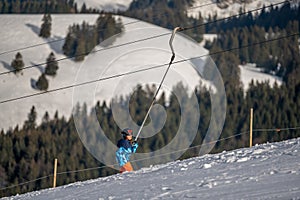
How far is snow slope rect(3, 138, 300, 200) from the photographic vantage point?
13.5 meters

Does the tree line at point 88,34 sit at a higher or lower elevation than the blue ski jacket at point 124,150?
higher

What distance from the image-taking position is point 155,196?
14.5 metres

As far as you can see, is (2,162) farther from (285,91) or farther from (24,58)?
(24,58)

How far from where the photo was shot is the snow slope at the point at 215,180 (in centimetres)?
1354

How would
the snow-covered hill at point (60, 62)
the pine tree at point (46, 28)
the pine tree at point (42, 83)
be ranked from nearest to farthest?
the snow-covered hill at point (60, 62), the pine tree at point (42, 83), the pine tree at point (46, 28)

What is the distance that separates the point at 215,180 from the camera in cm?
1526

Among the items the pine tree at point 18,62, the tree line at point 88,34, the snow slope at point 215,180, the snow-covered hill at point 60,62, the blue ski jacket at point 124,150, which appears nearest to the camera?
the snow slope at point 215,180

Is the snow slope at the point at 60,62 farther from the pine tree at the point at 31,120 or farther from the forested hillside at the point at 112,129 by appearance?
the forested hillside at the point at 112,129

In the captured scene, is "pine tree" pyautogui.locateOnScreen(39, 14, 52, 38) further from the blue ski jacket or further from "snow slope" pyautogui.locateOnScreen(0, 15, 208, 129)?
the blue ski jacket

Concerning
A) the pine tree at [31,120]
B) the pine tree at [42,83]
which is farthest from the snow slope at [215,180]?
the pine tree at [42,83]

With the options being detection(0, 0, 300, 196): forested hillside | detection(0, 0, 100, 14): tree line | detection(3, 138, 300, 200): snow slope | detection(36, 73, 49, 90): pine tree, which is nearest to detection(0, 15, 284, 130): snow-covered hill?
detection(36, 73, 49, 90): pine tree

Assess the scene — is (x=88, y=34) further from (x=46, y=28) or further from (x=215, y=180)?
(x=215, y=180)

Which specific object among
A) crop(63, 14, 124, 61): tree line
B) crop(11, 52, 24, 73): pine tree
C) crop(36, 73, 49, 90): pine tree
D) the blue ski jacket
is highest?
crop(63, 14, 124, 61): tree line

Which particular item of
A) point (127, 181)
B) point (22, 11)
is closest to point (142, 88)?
point (22, 11)
